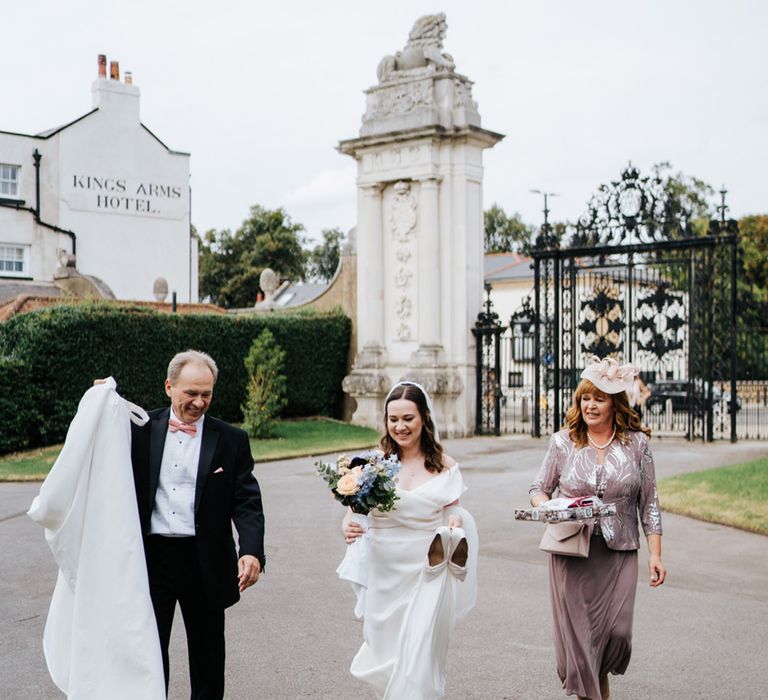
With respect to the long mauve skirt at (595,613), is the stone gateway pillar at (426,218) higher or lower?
higher

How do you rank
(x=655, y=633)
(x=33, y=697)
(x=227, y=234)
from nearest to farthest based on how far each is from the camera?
(x=33, y=697) < (x=655, y=633) < (x=227, y=234)

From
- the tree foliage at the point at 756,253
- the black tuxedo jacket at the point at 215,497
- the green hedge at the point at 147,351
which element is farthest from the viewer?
the tree foliage at the point at 756,253

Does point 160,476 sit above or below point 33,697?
above

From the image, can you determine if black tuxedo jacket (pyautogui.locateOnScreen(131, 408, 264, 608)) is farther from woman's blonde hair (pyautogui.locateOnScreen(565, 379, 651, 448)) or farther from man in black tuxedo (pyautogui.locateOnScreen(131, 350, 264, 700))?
woman's blonde hair (pyautogui.locateOnScreen(565, 379, 651, 448))

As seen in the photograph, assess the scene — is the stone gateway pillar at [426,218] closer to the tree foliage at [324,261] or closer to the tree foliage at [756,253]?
the tree foliage at [756,253]

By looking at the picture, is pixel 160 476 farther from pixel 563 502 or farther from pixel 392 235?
pixel 392 235

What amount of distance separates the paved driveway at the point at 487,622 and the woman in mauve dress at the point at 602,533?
2.21 ft

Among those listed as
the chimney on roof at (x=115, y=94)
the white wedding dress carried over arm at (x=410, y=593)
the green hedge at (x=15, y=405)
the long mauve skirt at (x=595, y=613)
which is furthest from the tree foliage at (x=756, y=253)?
the white wedding dress carried over arm at (x=410, y=593)

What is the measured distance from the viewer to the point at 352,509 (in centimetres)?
479

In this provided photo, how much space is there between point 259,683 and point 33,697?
3.95ft

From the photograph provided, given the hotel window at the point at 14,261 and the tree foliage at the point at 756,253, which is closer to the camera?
the hotel window at the point at 14,261

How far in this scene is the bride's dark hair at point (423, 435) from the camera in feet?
16.5

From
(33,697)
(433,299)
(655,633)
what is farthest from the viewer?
(433,299)

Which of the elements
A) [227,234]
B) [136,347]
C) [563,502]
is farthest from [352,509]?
[227,234]
